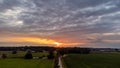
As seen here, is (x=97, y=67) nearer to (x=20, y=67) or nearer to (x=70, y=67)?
(x=70, y=67)

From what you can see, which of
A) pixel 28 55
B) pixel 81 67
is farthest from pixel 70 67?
pixel 28 55

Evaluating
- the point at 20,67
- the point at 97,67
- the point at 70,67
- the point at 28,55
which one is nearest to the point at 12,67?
the point at 20,67

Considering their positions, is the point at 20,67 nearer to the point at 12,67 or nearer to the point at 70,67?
the point at 12,67

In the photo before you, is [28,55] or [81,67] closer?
[81,67]

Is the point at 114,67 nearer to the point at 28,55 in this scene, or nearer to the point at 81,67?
the point at 81,67

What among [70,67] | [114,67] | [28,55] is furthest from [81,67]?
[28,55]

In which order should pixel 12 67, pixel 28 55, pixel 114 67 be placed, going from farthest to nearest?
pixel 28 55
pixel 114 67
pixel 12 67

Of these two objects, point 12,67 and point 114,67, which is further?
point 114,67

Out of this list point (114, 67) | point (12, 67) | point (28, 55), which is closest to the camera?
point (12, 67)
